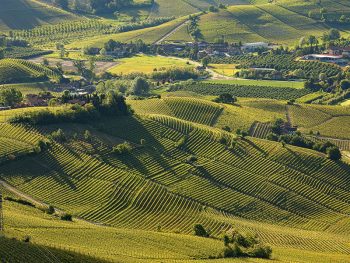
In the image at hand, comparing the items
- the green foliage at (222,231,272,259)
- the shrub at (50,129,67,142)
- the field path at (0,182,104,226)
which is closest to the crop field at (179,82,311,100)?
the shrub at (50,129,67,142)

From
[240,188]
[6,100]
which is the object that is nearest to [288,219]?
[240,188]

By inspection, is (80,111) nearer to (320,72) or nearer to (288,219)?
(288,219)

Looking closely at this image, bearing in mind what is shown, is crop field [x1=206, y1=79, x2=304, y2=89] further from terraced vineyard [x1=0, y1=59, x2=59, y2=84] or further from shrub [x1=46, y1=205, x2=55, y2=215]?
shrub [x1=46, y1=205, x2=55, y2=215]

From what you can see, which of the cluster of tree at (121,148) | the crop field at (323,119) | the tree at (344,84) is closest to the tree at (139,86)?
the crop field at (323,119)

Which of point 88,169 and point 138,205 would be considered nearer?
point 138,205

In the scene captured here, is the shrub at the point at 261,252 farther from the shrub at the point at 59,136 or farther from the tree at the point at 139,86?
the tree at the point at 139,86

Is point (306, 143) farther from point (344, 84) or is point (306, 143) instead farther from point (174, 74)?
point (174, 74)

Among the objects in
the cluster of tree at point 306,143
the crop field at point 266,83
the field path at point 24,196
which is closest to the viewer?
the field path at point 24,196

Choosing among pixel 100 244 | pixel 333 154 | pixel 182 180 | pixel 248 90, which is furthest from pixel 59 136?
pixel 248 90
